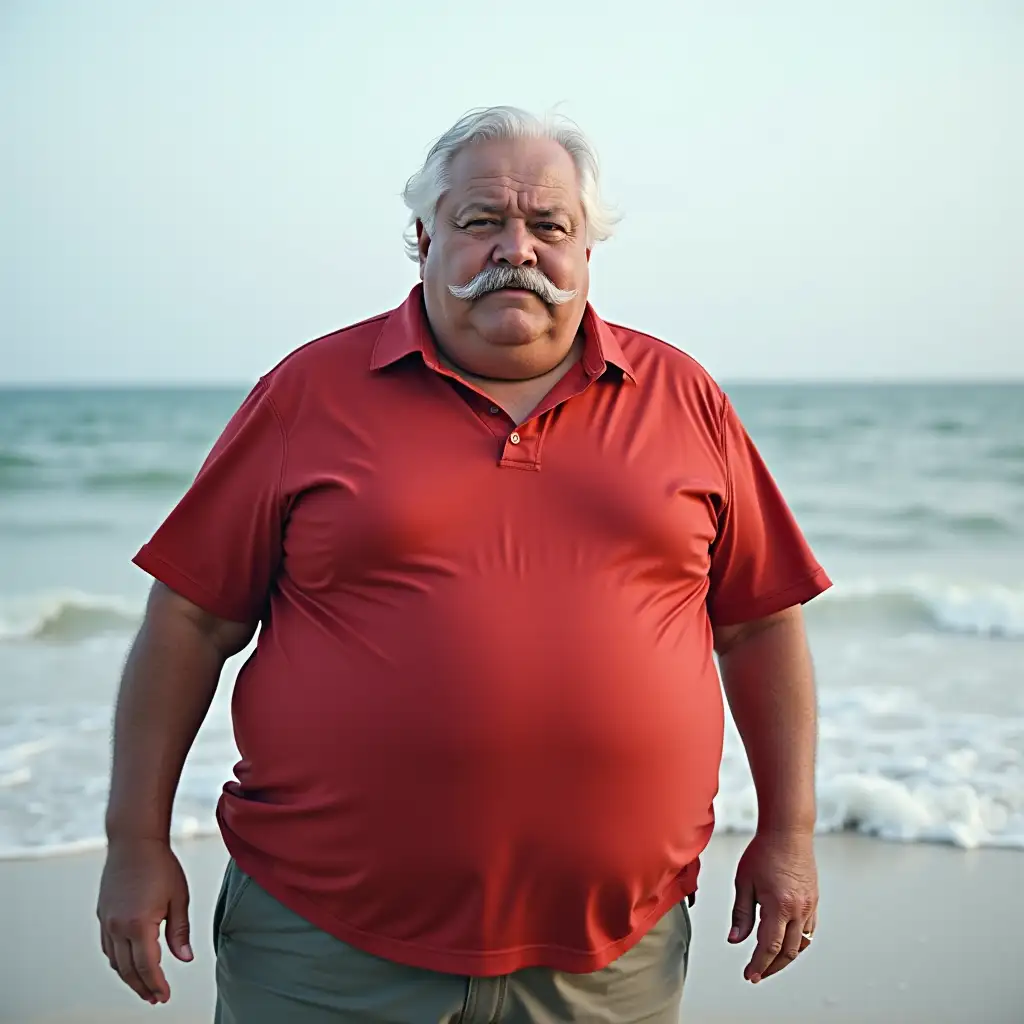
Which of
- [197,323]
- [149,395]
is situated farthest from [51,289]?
[149,395]

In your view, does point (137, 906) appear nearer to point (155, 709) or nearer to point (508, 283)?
point (155, 709)

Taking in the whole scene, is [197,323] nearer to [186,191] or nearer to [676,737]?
[186,191]

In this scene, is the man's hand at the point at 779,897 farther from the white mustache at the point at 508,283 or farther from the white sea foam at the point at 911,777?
the white sea foam at the point at 911,777

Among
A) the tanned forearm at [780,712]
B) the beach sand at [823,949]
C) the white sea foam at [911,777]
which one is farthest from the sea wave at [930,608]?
the tanned forearm at [780,712]

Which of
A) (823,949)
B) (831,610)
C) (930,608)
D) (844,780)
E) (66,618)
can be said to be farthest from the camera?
(930,608)

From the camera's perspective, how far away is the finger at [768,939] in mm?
1867

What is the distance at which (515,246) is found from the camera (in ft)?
5.82

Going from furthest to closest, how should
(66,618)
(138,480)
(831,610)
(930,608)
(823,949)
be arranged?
(138,480) → (930,608) → (831,610) → (66,618) → (823,949)

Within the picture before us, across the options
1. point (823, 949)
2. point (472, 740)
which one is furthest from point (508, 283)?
point (823, 949)

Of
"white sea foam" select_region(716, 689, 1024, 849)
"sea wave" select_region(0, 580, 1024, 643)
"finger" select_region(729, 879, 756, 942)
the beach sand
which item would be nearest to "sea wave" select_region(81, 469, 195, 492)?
"sea wave" select_region(0, 580, 1024, 643)

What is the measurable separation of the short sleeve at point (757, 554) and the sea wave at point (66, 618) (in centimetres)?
620

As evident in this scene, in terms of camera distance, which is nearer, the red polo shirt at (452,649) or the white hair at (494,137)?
the red polo shirt at (452,649)

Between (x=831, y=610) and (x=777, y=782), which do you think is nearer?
(x=777, y=782)

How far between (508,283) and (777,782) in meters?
0.84
